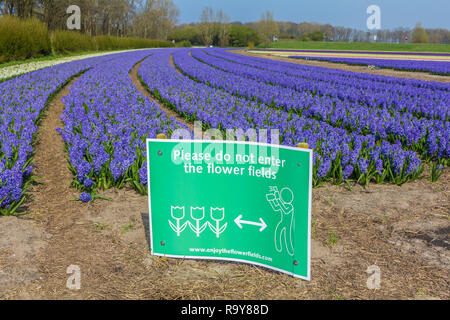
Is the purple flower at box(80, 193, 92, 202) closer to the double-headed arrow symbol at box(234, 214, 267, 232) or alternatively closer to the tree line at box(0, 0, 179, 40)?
the double-headed arrow symbol at box(234, 214, 267, 232)

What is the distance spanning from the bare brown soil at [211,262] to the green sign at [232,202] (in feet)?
0.70

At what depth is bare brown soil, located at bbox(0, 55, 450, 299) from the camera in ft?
10.5

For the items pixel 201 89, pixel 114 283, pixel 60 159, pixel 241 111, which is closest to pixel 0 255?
pixel 114 283

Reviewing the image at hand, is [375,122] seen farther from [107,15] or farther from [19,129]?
[107,15]

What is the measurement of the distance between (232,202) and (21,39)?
28.3 meters

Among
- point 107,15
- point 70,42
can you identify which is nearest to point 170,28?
point 107,15

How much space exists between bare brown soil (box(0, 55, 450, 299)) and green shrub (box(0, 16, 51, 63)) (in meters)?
23.7

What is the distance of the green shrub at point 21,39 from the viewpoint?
24.6 metres

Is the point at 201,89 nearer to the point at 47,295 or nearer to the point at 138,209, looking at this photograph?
the point at 138,209

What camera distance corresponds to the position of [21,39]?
26391mm

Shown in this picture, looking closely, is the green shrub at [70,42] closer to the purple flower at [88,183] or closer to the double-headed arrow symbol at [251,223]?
the purple flower at [88,183]

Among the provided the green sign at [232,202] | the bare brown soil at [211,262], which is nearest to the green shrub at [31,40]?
the bare brown soil at [211,262]
